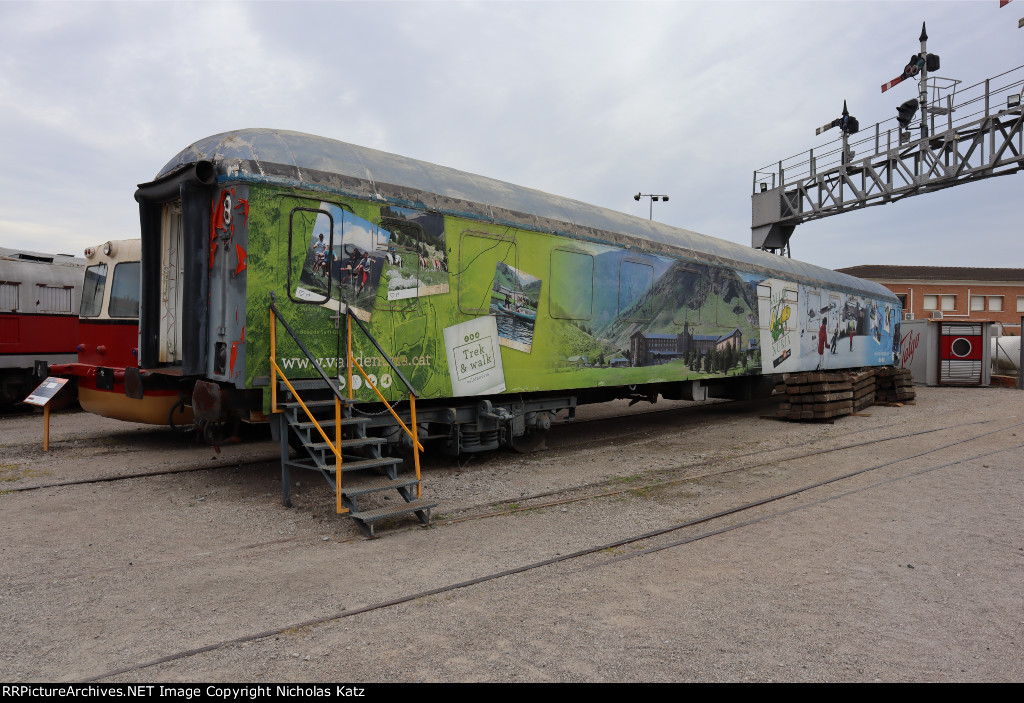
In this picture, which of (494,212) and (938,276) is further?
(938,276)

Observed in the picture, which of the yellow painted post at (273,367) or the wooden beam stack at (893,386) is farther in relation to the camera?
the wooden beam stack at (893,386)

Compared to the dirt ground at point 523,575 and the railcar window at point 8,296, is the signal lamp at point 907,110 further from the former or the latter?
the railcar window at point 8,296

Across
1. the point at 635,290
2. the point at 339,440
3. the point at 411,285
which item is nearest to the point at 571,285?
the point at 635,290

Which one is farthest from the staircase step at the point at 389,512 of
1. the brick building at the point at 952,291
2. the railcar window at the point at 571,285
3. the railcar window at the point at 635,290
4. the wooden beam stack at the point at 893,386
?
the brick building at the point at 952,291

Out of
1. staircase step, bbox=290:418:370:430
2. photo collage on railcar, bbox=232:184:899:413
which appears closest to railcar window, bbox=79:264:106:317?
photo collage on railcar, bbox=232:184:899:413

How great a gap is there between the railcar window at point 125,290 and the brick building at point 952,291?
51.0m

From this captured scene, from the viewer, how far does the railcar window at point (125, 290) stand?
8.94 meters

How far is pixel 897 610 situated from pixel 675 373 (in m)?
7.25

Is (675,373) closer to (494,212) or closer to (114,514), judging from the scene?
(494,212)

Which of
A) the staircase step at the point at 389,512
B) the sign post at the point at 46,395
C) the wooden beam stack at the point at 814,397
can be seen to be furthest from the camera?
the wooden beam stack at the point at 814,397

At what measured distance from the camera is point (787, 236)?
2388cm

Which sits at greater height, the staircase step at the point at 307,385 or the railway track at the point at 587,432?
the staircase step at the point at 307,385

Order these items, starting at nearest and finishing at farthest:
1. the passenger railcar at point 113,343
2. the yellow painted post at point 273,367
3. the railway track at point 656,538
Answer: the railway track at point 656,538
the yellow painted post at point 273,367
the passenger railcar at point 113,343

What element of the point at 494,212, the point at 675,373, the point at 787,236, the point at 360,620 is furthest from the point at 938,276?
the point at 360,620
